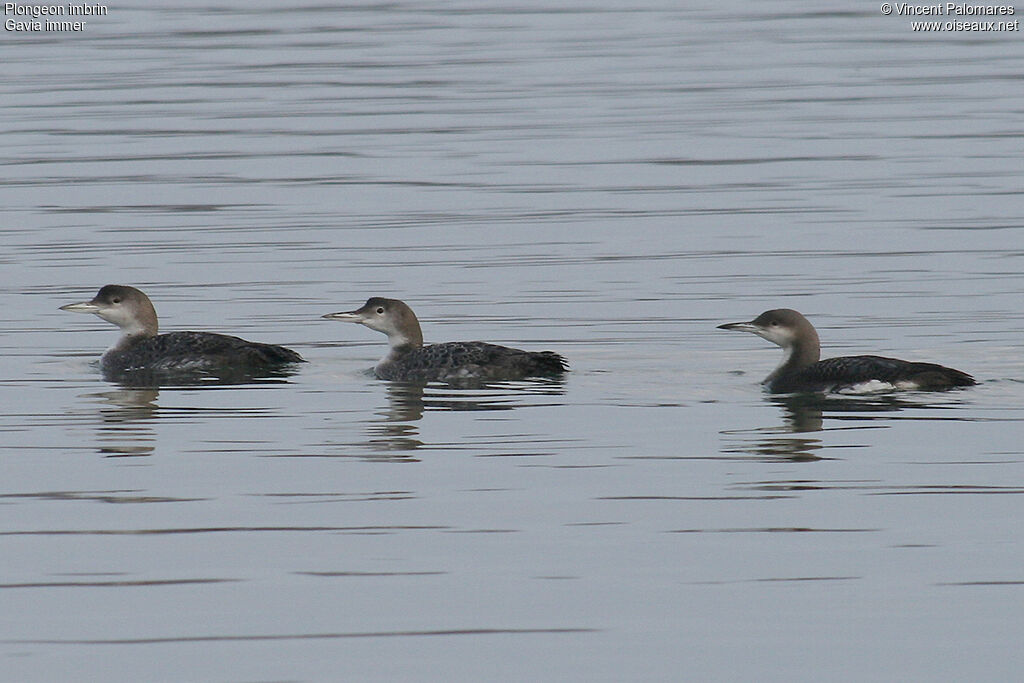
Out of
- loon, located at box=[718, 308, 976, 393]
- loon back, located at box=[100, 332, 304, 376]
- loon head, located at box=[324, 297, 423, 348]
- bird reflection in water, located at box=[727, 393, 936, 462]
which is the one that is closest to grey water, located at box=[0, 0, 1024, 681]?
bird reflection in water, located at box=[727, 393, 936, 462]

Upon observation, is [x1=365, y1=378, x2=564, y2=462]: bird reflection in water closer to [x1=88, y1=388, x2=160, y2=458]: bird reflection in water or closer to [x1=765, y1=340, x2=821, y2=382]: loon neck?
[x1=88, y1=388, x2=160, y2=458]: bird reflection in water

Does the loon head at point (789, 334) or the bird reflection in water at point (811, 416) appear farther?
the loon head at point (789, 334)

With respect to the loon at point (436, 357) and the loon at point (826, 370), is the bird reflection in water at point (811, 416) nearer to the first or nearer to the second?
the loon at point (826, 370)

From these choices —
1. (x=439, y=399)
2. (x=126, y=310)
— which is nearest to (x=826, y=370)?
(x=439, y=399)

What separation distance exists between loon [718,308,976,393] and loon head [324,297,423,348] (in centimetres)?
201

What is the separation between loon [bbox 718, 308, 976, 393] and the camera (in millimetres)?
11945

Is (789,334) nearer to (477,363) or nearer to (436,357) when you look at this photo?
(477,363)

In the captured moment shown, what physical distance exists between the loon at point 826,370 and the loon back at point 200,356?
2.72 metres

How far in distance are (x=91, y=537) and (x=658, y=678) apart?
2755 millimetres

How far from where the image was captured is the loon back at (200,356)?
43.8ft

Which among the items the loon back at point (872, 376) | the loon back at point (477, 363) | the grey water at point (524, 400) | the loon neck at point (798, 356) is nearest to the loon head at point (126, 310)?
the grey water at point (524, 400)

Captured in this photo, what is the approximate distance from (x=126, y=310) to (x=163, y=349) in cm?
78

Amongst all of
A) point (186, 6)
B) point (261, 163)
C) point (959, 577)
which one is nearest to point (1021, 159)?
point (261, 163)

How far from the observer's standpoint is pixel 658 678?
22.4 ft
